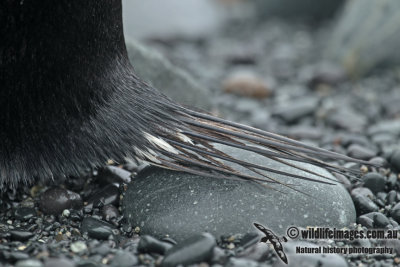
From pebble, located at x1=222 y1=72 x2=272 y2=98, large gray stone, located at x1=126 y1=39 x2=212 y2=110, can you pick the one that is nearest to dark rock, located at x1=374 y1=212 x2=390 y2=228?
large gray stone, located at x1=126 y1=39 x2=212 y2=110

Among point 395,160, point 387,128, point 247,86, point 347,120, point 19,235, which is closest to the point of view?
point 19,235

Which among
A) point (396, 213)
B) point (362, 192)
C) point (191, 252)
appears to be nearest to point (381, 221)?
point (396, 213)

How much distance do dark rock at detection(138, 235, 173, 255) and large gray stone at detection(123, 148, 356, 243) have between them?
0.15m

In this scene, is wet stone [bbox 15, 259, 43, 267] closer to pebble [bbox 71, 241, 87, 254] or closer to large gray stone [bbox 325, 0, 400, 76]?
pebble [bbox 71, 241, 87, 254]

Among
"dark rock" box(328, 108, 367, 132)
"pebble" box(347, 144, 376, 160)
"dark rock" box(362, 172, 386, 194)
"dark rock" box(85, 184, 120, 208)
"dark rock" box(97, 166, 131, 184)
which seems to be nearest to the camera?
"dark rock" box(85, 184, 120, 208)

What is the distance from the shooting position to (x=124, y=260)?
2262 mm

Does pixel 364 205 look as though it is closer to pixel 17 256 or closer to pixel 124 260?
pixel 124 260

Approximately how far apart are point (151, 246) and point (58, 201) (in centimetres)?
66

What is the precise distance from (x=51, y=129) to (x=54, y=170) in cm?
20

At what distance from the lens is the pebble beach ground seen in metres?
2.31

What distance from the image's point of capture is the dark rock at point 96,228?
2.51 metres

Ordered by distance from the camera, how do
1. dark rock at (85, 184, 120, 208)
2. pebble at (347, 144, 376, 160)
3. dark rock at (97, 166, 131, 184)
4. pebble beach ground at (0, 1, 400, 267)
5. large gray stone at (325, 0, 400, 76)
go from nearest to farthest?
pebble beach ground at (0, 1, 400, 267)
dark rock at (85, 184, 120, 208)
dark rock at (97, 166, 131, 184)
pebble at (347, 144, 376, 160)
large gray stone at (325, 0, 400, 76)

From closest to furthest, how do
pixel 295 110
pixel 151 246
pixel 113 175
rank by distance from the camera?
pixel 151 246 < pixel 113 175 < pixel 295 110

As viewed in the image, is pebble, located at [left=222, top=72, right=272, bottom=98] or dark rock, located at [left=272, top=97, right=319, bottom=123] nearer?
dark rock, located at [left=272, top=97, right=319, bottom=123]
